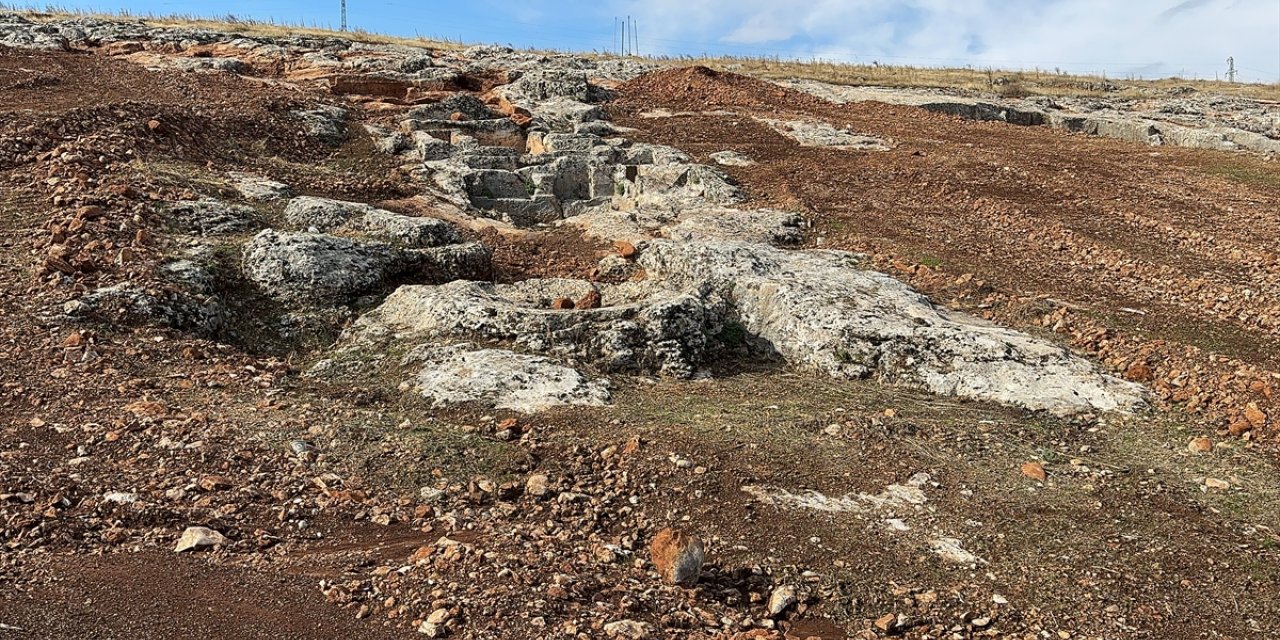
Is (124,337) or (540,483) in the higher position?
(124,337)

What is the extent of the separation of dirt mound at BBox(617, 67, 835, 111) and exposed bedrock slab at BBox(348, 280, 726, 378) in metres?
17.6

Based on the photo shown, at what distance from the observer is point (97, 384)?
7359mm

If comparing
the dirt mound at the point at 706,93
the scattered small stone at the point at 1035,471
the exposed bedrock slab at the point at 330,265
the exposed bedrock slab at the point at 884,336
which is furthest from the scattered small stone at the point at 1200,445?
the dirt mound at the point at 706,93

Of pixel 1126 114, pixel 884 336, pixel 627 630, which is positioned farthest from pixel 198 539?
pixel 1126 114

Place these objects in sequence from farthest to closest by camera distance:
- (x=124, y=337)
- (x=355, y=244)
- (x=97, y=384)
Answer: (x=355, y=244) < (x=124, y=337) < (x=97, y=384)

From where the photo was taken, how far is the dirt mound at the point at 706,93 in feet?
87.9

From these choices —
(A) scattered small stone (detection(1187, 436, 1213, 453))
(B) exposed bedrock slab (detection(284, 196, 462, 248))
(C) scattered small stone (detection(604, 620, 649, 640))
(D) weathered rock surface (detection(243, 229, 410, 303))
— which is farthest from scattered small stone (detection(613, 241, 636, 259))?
(C) scattered small stone (detection(604, 620, 649, 640))

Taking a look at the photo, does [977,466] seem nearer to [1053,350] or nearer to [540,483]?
[1053,350]

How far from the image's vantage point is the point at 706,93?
2811 cm

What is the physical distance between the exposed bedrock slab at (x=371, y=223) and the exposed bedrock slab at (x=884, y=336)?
12.1 feet

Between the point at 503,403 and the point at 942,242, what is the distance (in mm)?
9306

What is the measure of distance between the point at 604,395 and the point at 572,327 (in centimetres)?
135

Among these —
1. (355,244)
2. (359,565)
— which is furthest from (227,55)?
(359,565)

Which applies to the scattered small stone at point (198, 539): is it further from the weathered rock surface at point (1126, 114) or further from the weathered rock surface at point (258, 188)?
the weathered rock surface at point (1126, 114)
